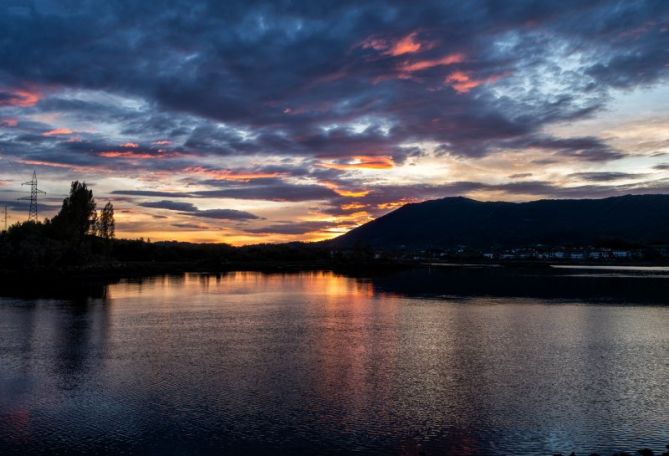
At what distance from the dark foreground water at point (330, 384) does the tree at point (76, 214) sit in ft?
202

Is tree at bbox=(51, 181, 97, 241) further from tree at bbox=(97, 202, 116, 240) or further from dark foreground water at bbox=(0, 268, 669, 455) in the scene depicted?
dark foreground water at bbox=(0, 268, 669, 455)

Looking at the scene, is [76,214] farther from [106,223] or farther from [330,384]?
[330,384]

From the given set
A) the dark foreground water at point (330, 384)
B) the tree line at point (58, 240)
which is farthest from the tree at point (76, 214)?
the dark foreground water at point (330, 384)

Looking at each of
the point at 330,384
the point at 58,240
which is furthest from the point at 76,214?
the point at 330,384

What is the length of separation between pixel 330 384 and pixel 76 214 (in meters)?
95.4

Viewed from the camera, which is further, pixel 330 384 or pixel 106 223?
pixel 106 223

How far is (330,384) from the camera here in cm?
2266

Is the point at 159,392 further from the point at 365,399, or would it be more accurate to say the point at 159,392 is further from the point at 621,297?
the point at 621,297

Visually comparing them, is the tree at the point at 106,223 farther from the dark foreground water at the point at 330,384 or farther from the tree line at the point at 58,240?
the dark foreground water at the point at 330,384

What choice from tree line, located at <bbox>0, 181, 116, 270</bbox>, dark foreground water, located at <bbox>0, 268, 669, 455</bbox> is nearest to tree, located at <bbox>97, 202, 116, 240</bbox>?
tree line, located at <bbox>0, 181, 116, 270</bbox>

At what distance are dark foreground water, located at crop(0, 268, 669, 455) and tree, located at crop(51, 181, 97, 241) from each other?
6169 centimetres

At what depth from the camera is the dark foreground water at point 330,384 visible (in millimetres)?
16406

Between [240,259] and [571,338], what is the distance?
5928 inches

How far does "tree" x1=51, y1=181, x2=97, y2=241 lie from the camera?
102562mm
